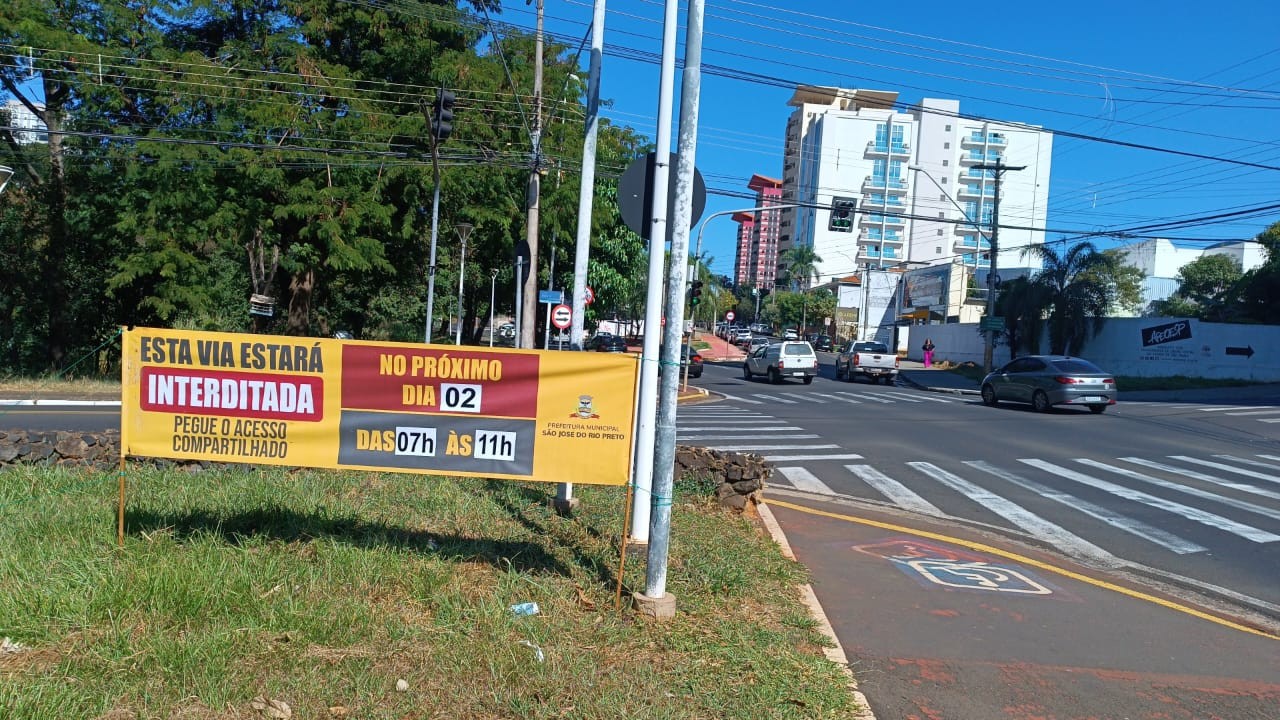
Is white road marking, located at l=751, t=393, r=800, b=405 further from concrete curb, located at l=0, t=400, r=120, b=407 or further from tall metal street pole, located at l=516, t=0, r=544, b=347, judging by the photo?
concrete curb, located at l=0, t=400, r=120, b=407

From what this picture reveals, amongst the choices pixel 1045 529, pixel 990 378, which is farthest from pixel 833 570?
pixel 990 378

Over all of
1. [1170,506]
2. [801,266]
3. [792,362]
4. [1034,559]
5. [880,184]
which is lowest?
[1034,559]

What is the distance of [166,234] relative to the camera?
22.8 m

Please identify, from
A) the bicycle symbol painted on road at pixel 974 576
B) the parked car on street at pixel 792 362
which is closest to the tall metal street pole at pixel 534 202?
the bicycle symbol painted on road at pixel 974 576

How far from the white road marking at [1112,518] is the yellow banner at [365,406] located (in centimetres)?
642

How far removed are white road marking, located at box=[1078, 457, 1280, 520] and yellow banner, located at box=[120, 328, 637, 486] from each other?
29.5ft

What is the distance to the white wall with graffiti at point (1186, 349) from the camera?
35125 mm

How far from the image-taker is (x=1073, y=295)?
127ft

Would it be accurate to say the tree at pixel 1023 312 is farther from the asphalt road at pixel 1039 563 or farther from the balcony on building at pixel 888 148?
the balcony on building at pixel 888 148

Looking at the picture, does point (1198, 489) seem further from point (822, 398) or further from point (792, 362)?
point (792, 362)

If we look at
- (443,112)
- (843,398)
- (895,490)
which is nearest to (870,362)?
(843,398)

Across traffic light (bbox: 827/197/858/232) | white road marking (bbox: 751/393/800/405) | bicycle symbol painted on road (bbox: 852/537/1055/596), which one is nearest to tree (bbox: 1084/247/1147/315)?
traffic light (bbox: 827/197/858/232)

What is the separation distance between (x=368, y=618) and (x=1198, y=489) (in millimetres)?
11317

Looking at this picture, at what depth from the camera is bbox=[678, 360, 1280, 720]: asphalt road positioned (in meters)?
4.84
